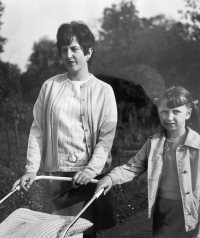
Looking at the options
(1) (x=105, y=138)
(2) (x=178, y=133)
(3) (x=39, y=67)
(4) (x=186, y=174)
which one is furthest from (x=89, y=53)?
(4) (x=186, y=174)

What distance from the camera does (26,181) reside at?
10.6ft

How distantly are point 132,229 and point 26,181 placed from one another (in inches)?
36.8

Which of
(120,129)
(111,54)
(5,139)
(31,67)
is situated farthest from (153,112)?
(5,139)

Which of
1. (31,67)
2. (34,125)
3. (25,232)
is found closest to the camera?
(25,232)

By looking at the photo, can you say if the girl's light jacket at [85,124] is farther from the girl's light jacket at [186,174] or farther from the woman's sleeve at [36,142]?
the girl's light jacket at [186,174]

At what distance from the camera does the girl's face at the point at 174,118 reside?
310 centimetres

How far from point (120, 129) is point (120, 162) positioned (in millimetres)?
262

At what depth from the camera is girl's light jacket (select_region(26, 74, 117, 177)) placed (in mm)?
3320

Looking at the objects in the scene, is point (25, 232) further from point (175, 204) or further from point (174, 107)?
point (174, 107)

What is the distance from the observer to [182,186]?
3006 millimetres

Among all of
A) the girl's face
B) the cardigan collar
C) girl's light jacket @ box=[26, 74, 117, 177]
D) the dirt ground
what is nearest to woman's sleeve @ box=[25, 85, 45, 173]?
girl's light jacket @ box=[26, 74, 117, 177]

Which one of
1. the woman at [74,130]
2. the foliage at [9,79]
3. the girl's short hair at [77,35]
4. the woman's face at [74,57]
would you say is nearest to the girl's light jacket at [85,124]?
the woman at [74,130]

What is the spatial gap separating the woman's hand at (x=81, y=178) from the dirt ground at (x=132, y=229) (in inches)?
26.4

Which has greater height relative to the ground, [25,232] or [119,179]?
[119,179]
